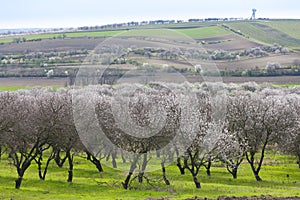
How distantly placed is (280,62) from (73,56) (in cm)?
8667

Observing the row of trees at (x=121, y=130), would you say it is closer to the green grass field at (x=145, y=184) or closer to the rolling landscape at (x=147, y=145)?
the rolling landscape at (x=147, y=145)

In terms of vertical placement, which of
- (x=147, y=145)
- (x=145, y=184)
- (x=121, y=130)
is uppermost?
(x=121, y=130)

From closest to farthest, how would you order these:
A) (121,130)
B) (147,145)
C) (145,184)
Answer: (121,130)
(147,145)
(145,184)

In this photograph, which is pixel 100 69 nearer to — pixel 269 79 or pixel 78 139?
pixel 269 79

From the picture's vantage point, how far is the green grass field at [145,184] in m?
39.7

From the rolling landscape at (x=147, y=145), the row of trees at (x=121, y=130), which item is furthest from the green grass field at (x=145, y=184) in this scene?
the row of trees at (x=121, y=130)

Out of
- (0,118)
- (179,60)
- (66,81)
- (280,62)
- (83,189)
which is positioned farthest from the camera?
(280,62)

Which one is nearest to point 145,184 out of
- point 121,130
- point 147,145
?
point 147,145

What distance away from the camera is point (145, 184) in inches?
1815

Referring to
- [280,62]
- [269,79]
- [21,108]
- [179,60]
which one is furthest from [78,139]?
[280,62]

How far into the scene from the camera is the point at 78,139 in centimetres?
4475

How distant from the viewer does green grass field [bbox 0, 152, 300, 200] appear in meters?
39.7

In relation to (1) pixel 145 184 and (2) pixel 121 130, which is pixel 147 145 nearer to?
(2) pixel 121 130

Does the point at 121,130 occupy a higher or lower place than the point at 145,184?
higher
